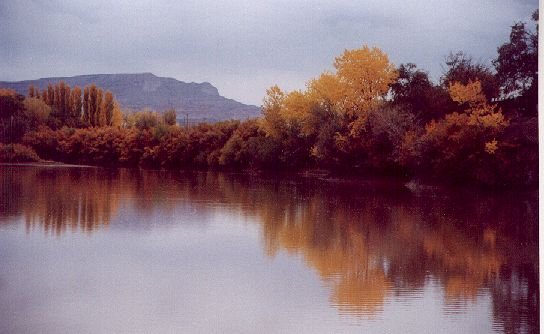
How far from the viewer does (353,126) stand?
31.9 feet

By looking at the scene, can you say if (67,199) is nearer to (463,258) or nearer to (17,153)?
(17,153)

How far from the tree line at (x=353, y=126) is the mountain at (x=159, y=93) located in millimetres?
173

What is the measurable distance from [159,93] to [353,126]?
313 centimetres

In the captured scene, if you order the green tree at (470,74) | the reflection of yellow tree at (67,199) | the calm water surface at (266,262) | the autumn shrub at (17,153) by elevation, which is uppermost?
the green tree at (470,74)

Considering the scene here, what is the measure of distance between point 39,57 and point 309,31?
8.33ft

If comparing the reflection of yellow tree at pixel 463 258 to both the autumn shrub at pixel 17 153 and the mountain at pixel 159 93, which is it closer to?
the mountain at pixel 159 93

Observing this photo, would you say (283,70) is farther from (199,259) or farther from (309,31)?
(199,259)

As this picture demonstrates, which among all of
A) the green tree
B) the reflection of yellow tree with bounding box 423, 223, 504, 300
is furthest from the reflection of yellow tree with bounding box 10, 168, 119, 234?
the green tree

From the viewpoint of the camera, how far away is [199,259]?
5.24 metres

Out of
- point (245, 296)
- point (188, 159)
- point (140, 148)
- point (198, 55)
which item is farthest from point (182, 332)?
point (188, 159)

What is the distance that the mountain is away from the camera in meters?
7.16

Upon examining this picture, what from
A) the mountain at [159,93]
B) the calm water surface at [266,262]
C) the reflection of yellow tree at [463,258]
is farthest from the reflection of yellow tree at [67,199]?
the reflection of yellow tree at [463,258]

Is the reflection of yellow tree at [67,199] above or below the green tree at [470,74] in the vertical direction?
below

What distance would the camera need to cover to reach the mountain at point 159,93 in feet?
23.5
